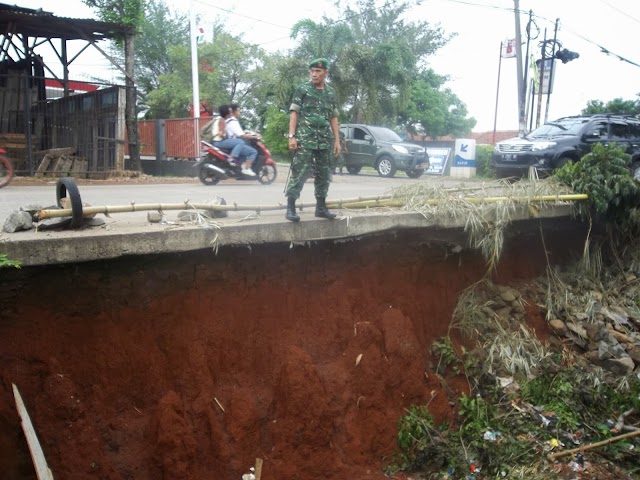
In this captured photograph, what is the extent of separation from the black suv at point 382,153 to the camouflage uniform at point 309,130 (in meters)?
11.9

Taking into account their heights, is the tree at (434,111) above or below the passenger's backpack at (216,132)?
above

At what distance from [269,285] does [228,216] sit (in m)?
0.68

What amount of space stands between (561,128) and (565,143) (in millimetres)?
925

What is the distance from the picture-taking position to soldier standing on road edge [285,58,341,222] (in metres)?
4.70

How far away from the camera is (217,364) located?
450 centimetres

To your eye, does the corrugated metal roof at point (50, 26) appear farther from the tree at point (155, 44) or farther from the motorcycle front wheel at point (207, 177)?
the tree at point (155, 44)

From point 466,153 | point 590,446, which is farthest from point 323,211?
point 466,153

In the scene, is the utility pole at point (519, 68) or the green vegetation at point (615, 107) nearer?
the utility pole at point (519, 68)

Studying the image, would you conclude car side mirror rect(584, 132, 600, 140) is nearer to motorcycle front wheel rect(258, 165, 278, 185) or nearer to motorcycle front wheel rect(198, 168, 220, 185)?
motorcycle front wheel rect(258, 165, 278, 185)

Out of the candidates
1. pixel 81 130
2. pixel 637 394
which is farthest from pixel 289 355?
pixel 81 130

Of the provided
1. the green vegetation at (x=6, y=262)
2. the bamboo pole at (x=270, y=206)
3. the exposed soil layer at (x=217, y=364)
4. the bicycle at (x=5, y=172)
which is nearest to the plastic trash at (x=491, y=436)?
the exposed soil layer at (x=217, y=364)

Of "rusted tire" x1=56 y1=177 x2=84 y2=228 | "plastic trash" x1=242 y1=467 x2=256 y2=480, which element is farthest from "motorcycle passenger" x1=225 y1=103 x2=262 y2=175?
"plastic trash" x1=242 y1=467 x2=256 y2=480

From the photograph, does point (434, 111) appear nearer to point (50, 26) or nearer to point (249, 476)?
point (50, 26)

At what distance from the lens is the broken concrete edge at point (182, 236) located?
359 centimetres
